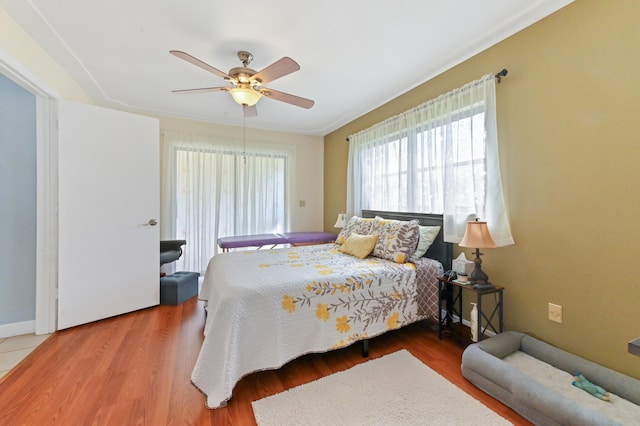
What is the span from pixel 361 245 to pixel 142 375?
2081 millimetres

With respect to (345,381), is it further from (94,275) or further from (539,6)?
(539,6)

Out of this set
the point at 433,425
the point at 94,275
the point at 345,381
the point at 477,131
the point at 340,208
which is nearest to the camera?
the point at 433,425

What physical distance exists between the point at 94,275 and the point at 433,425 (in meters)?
3.28

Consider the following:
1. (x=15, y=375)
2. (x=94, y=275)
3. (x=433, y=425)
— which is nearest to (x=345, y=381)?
(x=433, y=425)

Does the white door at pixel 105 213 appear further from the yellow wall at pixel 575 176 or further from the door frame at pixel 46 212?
the yellow wall at pixel 575 176

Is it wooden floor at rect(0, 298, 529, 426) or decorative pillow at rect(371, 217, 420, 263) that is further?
decorative pillow at rect(371, 217, 420, 263)

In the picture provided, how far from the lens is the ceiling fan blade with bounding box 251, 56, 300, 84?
74.8 inches

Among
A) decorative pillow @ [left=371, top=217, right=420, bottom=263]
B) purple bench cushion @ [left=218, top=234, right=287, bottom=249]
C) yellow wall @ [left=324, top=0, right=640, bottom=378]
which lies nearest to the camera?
yellow wall @ [left=324, top=0, right=640, bottom=378]

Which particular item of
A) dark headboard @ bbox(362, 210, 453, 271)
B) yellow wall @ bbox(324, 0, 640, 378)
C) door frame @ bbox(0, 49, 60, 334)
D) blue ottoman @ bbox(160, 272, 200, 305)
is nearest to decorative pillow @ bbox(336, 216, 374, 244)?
dark headboard @ bbox(362, 210, 453, 271)

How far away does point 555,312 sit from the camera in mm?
1861

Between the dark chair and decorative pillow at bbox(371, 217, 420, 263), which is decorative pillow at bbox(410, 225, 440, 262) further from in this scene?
the dark chair

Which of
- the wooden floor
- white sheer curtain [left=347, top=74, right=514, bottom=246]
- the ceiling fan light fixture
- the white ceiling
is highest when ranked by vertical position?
the white ceiling

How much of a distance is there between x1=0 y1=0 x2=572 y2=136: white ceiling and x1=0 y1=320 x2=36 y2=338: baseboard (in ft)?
8.32

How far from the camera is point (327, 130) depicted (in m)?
4.89
